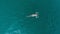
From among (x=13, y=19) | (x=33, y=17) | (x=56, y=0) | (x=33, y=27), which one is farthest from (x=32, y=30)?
(x=56, y=0)

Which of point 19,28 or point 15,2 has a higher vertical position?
point 15,2

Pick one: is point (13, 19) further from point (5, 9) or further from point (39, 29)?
point (39, 29)

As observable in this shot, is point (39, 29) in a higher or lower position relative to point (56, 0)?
lower

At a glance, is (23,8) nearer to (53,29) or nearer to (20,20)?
(20,20)

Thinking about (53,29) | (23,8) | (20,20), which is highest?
(23,8)

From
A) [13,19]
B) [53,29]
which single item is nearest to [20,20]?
[13,19]

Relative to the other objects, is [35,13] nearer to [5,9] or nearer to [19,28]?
[19,28]
